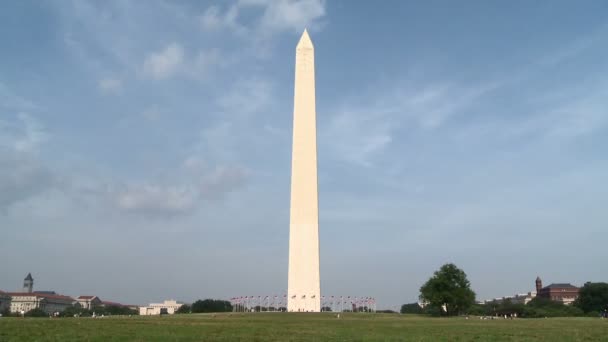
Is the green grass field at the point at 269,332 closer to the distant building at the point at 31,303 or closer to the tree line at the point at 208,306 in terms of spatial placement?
the tree line at the point at 208,306

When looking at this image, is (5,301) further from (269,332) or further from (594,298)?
(269,332)

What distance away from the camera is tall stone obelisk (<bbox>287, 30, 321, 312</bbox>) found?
49.2 metres

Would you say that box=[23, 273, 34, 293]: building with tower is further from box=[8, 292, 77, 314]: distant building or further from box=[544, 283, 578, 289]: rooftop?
box=[544, 283, 578, 289]: rooftop

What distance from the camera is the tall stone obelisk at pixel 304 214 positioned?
4916cm

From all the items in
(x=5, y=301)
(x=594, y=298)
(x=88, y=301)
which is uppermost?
(x=594, y=298)

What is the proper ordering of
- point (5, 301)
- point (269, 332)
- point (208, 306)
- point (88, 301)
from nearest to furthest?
point (269, 332)
point (208, 306)
point (5, 301)
point (88, 301)

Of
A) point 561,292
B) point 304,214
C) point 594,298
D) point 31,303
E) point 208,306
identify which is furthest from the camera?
point 561,292

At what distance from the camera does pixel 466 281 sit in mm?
52781

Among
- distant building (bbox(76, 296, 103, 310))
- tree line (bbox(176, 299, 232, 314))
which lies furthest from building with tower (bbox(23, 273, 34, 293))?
tree line (bbox(176, 299, 232, 314))

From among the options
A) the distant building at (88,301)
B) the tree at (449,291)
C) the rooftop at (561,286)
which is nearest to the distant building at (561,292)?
the rooftop at (561,286)

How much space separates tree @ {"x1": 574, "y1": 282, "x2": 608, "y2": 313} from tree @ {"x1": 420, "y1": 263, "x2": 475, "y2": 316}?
4823 cm

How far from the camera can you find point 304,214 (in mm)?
49750

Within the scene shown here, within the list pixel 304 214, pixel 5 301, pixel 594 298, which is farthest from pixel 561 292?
pixel 5 301

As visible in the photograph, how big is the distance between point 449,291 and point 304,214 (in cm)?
1573
